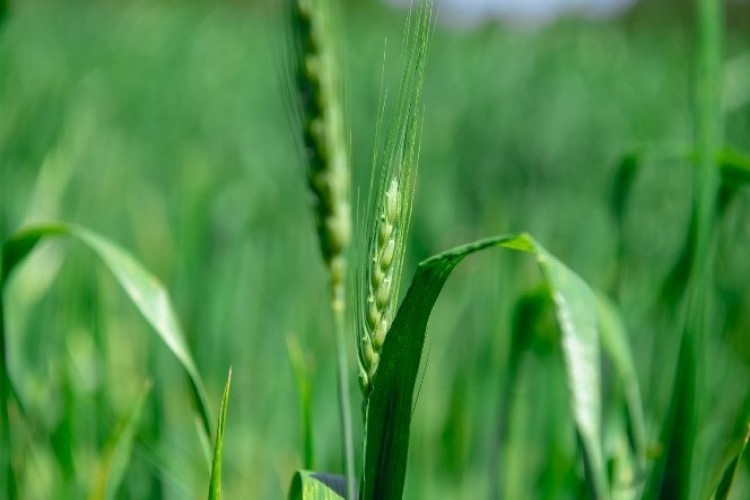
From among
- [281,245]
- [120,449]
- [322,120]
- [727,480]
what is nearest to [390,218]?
[322,120]

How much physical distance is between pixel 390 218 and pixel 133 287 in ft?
0.71

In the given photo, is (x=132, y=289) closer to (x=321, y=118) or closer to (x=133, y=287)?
(x=133, y=287)

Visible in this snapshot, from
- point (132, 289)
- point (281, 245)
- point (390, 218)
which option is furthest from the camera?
point (281, 245)

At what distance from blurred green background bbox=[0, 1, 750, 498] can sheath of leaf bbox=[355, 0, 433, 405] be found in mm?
136

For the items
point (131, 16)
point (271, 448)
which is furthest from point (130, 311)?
point (131, 16)

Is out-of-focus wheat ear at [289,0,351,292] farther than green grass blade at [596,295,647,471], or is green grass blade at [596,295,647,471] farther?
green grass blade at [596,295,647,471]

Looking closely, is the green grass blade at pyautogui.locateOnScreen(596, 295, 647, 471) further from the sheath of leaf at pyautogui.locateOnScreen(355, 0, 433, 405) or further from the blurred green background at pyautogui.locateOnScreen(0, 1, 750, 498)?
the sheath of leaf at pyautogui.locateOnScreen(355, 0, 433, 405)

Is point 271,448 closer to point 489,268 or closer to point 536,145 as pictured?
point 489,268

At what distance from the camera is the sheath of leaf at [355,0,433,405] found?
0.40 m

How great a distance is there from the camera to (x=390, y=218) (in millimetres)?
396

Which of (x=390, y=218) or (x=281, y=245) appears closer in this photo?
(x=390, y=218)

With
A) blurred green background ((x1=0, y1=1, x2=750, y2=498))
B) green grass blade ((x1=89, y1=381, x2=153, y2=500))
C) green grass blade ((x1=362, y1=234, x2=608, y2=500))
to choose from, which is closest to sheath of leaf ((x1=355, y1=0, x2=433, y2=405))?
green grass blade ((x1=362, y1=234, x2=608, y2=500))

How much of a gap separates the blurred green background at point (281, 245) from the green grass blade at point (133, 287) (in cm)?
6

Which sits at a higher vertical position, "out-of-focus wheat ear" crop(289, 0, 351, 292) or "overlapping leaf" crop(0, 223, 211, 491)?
"out-of-focus wheat ear" crop(289, 0, 351, 292)
